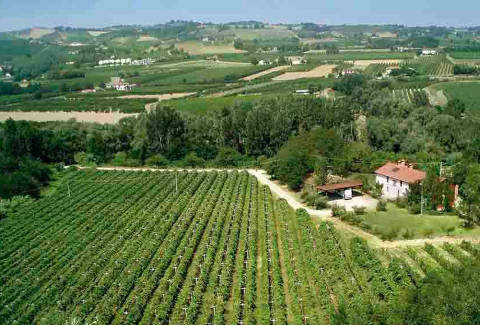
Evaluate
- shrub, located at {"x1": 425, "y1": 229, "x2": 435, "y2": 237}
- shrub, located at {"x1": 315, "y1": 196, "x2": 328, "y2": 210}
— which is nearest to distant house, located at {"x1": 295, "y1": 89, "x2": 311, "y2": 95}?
shrub, located at {"x1": 315, "y1": 196, "x2": 328, "y2": 210}

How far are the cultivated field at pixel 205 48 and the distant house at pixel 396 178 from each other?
4788 inches

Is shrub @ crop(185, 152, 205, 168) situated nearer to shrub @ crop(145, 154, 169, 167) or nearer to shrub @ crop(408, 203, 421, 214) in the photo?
shrub @ crop(145, 154, 169, 167)

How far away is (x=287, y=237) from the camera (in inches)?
1190

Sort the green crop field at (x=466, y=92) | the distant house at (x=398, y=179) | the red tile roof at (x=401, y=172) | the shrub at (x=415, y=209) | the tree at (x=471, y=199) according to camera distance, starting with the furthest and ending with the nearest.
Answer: the green crop field at (x=466, y=92)
the red tile roof at (x=401, y=172)
the distant house at (x=398, y=179)
the shrub at (x=415, y=209)
the tree at (x=471, y=199)

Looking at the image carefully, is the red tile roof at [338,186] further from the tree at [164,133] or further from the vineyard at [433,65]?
the vineyard at [433,65]

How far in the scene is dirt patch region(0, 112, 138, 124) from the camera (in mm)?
69000

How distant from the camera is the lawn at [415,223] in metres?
31.4

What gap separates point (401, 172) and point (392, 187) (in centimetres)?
129

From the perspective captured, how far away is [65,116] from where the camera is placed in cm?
7225

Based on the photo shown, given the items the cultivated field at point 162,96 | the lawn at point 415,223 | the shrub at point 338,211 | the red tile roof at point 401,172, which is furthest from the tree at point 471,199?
the cultivated field at point 162,96

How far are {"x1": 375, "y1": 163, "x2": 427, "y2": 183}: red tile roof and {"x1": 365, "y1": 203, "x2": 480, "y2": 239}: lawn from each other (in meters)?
2.58

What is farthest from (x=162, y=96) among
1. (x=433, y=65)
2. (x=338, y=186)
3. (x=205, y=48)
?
(x=205, y=48)

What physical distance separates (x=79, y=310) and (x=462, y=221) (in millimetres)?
23637

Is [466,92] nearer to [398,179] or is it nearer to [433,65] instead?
[433,65]
